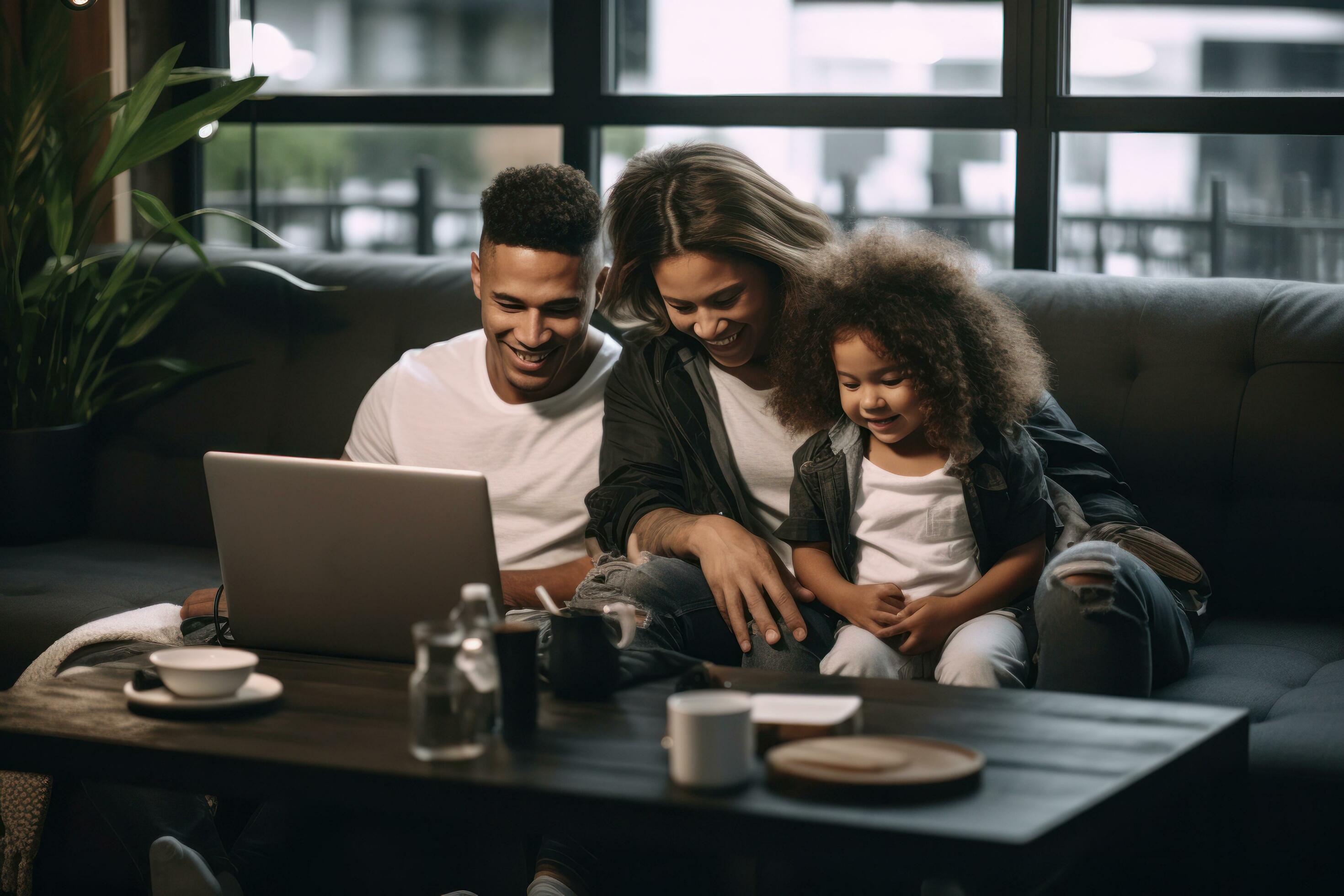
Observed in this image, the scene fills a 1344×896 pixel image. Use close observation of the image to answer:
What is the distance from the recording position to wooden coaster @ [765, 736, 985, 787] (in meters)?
1.07

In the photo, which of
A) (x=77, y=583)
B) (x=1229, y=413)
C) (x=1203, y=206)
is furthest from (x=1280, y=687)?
(x=77, y=583)

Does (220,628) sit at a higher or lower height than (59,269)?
lower

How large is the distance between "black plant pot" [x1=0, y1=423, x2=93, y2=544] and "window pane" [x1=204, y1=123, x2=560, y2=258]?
100 centimetres

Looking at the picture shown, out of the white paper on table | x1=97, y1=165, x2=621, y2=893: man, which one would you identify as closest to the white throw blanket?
x1=97, y1=165, x2=621, y2=893: man

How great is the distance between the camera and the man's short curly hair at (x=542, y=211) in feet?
6.89

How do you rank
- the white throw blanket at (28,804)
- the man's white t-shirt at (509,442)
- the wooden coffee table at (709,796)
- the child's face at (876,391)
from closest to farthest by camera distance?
the wooden coffee table at (709,796) → the child's face at (876,391) → the white throw blanket at (28,804) → the man's white t-shirt at (509,442)

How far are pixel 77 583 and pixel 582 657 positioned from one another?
52.4 inches

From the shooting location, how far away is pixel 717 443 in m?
2.09

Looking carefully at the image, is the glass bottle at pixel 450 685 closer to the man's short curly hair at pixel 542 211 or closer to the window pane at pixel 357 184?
the man's short curly hair at pixel 542 211

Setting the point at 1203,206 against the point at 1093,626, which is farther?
the point at 1203,206

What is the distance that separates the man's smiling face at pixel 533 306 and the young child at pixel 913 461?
38 cm

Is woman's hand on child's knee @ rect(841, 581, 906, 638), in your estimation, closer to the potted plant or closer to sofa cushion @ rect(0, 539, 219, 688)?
sofa cushion @ rect(0, 539, 219, 688)

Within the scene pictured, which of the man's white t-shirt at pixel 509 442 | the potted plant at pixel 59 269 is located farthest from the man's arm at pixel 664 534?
the potted plant at pixel 59 269

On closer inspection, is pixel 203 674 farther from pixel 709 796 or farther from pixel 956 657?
pixel 956 657
